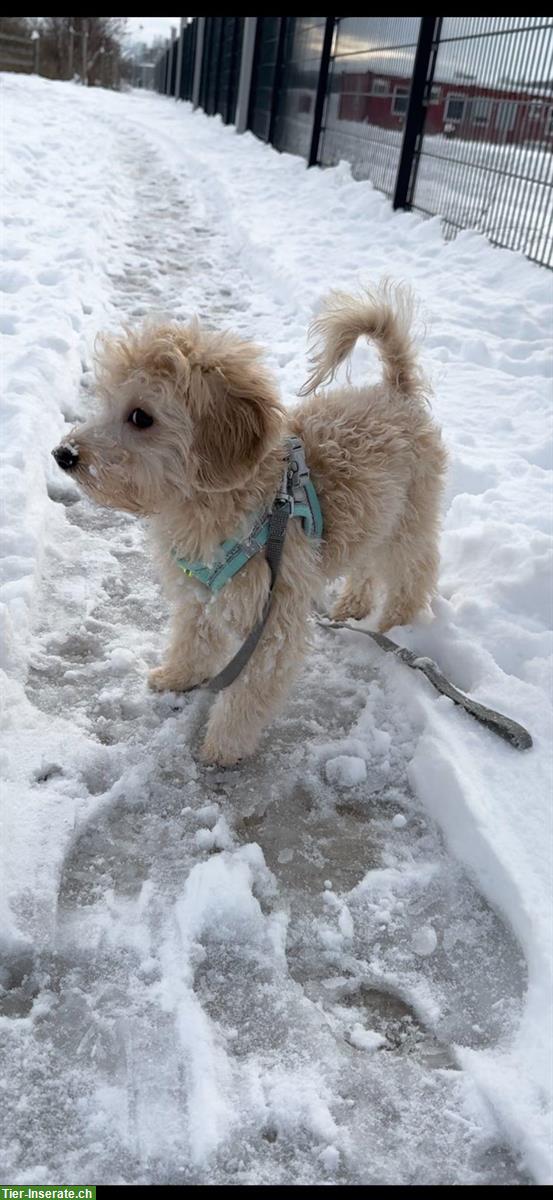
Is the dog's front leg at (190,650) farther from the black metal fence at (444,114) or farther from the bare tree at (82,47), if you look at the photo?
the bare tree at (82,47)

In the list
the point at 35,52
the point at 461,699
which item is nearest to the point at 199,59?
the point at 35,52

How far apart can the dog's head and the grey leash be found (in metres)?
1.10

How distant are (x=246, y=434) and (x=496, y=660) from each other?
4.61 ft

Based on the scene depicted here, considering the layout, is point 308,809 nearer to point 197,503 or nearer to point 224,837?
point 224,837

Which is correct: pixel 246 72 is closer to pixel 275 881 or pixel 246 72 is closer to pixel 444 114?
pixel 444 114

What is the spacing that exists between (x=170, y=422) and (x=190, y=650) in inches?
33.5

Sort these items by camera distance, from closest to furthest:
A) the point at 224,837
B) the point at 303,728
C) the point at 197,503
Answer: the point at 224,837
the point at 197,503
the point at 303,728

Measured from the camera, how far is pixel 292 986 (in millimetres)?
1935

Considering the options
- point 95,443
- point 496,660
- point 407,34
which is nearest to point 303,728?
point 496,660

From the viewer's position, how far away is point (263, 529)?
2.53m

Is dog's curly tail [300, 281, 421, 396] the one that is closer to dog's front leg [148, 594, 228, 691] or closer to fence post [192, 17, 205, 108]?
dog's front leg [148, 594, 228, 691]

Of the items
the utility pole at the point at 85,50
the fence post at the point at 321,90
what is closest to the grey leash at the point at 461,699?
the fence post at the point at 321,90

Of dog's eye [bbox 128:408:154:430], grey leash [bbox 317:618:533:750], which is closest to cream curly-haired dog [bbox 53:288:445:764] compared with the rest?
dog's eye [bbox 128:408:154:430]

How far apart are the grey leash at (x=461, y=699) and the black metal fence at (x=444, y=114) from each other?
534 cm
